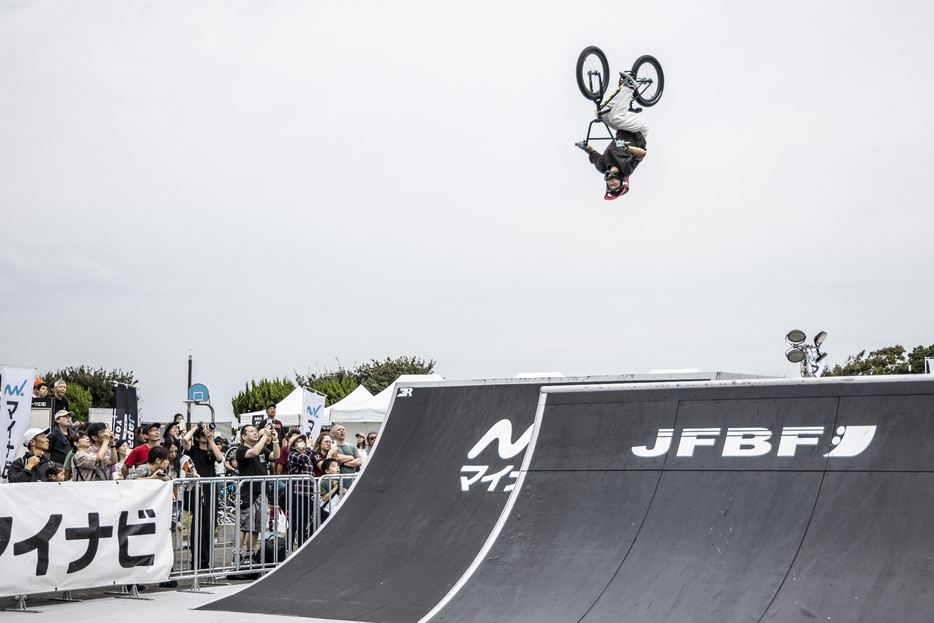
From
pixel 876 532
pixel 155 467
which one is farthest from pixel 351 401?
pixel 876 532

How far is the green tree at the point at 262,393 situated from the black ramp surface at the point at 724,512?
4976 cm

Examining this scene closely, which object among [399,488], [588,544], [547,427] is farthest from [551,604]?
[399,488]

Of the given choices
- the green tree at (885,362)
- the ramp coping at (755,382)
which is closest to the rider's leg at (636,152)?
the ramp coping at (755,382)

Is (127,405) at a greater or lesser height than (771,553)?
greater

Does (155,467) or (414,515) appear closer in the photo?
(414,515)

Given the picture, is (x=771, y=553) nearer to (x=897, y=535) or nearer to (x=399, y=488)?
(x=897, y=535)

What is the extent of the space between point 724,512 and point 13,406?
9.55 m

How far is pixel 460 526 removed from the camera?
9.07 m

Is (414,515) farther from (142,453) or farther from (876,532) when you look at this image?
(876,532)

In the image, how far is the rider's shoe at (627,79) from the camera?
407 inches

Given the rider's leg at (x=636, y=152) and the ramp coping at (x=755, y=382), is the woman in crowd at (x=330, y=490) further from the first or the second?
the rider's leg at (x=636, y=152)

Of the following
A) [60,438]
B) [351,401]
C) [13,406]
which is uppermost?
[351,401]

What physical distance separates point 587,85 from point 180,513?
21.1 ft

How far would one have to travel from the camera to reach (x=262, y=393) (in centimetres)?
5841
